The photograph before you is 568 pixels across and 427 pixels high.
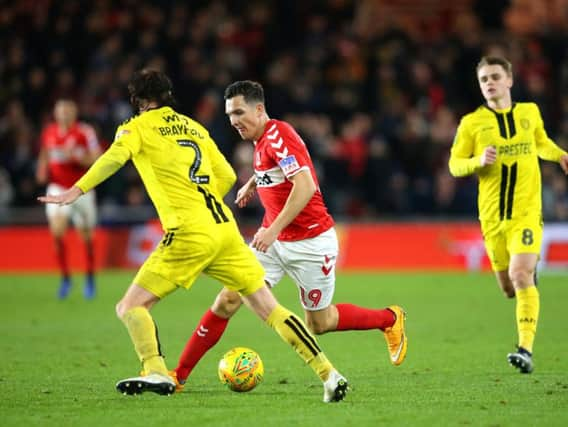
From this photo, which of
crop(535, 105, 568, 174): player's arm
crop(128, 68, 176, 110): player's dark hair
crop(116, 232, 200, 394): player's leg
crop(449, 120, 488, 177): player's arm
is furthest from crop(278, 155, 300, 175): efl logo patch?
crop(535, 105, 568, 174): player's arm

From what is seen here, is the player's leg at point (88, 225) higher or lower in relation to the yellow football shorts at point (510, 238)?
lower

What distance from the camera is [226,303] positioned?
8203 millimetres

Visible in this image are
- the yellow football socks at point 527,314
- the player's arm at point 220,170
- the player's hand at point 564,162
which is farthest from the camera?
the player's hand at point 564,162

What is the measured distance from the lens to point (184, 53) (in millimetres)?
21391

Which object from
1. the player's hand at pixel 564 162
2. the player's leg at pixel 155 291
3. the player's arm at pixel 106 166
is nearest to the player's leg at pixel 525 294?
the player's hand at pixel 564 162

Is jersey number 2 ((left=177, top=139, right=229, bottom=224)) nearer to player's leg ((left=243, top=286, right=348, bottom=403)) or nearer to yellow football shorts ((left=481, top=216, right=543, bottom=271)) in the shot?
player's leg ((left=243, top=286, right=348, bottom=403))

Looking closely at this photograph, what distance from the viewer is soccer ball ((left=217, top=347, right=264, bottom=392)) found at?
7859mm

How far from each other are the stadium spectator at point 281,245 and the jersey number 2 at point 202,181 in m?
0.40

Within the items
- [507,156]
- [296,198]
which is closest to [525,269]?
[507,156]

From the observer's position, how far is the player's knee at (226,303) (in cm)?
816

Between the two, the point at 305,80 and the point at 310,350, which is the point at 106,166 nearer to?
the point at 310,350

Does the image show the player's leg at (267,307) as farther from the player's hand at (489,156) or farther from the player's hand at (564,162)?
the player's hand at (564,162)

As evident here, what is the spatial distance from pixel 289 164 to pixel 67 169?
877cm

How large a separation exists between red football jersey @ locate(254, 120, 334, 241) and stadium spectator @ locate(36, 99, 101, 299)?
7.75m
